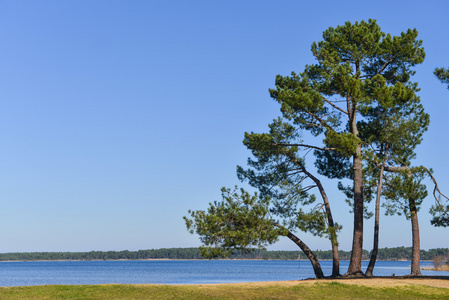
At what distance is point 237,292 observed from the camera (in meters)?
20.1

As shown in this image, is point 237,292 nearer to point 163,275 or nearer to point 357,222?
point 357,222

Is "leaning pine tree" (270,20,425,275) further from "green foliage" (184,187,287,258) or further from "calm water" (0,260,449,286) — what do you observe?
"calm water" (0,260,449,286)

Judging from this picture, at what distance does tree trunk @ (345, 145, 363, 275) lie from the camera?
2748 centimetres

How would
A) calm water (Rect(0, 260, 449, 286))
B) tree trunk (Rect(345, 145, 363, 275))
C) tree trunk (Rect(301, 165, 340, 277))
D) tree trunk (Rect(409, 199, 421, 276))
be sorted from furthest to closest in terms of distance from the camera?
1. calm water (Rect(0, 260, 449, 286))
2. tree trunk (Rect(409, 199, 421, 276))
3. tree trunk (Rect(345, 145, 363, 275))
4. tree trunk (Rect(301, 165, 340, 277))

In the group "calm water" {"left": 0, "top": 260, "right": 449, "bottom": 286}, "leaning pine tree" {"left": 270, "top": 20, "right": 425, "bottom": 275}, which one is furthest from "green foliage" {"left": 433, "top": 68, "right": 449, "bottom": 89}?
"calm water" {"left": 0, "top": 260, "right": 449, "bottom": 286}

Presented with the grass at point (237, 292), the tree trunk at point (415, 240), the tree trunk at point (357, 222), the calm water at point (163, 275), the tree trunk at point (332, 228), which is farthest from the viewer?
the calm water at point (163, 275)

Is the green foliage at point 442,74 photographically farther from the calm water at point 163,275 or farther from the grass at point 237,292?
the calm water at point 163,275

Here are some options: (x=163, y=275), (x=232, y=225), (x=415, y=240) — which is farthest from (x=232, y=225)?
(x=163, y=275)

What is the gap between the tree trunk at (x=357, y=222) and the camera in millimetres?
27484

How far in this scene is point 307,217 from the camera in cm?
2736

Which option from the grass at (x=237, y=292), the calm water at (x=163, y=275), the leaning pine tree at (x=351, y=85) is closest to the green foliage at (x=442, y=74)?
the leaning pine tree at (x=351, y=85)

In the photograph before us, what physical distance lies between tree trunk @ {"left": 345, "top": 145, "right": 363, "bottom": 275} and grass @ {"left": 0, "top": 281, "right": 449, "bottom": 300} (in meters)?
5.20

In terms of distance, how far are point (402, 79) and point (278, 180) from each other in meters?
8.93

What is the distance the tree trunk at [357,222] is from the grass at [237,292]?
17.1ft
